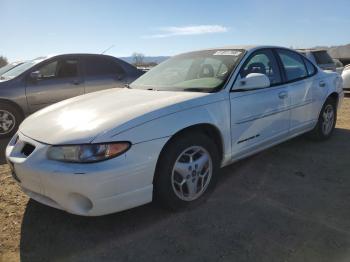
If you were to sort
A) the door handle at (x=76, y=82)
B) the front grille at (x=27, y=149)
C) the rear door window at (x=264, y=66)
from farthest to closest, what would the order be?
the door handle at (x=76, y=82) → the rear door window at (x=264, y=66) → the front grille at (x=27, y=149)

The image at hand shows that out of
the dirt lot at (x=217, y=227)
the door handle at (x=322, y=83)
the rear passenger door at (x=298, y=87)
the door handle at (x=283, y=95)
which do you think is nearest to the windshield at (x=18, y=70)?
the dirt lot at (x=217, y=227)

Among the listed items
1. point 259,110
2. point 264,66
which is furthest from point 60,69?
point 259,110

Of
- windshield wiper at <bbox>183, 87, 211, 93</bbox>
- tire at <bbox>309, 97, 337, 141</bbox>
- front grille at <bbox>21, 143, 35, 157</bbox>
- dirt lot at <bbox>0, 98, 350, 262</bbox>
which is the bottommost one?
dirt lot at <bbox>0, 98, 350, 262</bbox>

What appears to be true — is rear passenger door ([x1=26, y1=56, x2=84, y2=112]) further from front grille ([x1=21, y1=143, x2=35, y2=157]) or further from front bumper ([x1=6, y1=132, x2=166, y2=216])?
front bumper ([x1=6, y1=132, x2=166, y2=216])

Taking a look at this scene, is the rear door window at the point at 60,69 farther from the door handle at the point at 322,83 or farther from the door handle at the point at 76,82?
the door handle at the point at 322,83

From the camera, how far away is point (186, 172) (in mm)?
3375

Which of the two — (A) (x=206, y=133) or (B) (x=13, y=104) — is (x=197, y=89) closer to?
(A) (x=206, y=133)

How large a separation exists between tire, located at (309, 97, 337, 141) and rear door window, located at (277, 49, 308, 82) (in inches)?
28.9

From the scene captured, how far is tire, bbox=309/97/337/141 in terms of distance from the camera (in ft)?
17.7

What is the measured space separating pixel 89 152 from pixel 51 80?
457 cm

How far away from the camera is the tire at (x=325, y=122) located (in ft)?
17.7

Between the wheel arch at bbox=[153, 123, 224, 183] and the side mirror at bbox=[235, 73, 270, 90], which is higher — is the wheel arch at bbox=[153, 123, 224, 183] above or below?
below

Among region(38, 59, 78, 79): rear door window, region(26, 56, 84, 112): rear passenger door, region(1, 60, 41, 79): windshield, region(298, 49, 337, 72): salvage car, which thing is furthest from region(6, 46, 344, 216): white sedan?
region(298, 49, 337, 72): salvage car

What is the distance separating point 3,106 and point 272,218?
16.4 ft
